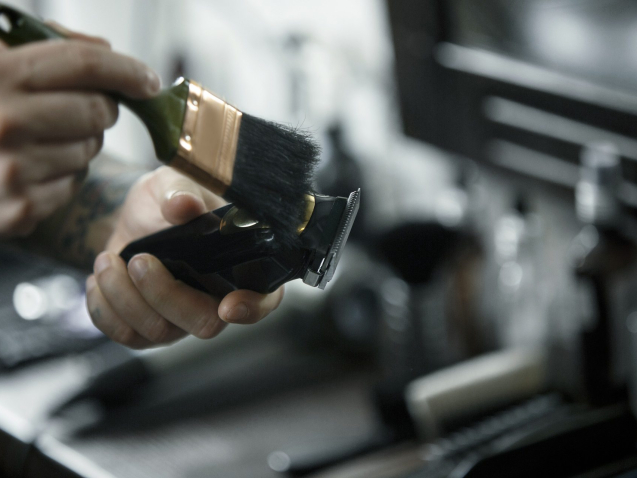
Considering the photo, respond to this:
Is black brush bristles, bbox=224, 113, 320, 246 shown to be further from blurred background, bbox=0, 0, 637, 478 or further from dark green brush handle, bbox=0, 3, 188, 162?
blurred background, bbox=0, 0, 637, 478

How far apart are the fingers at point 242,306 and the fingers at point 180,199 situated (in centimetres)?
5

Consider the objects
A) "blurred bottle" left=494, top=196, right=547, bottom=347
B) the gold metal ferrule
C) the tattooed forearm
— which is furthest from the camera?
"blurred bottle" left=494, top=196, right=547, bottom=347

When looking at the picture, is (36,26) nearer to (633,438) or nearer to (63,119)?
(63,119)

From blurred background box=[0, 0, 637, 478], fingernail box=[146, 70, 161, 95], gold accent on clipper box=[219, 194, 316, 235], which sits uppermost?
fingernail box=[146, 70, 161, 95]

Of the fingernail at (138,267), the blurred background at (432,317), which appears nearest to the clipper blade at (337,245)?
the fingernail at (138,267)

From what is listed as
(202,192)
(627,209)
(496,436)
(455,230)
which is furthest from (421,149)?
(202,192)

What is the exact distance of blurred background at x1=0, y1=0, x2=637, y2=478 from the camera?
538mm

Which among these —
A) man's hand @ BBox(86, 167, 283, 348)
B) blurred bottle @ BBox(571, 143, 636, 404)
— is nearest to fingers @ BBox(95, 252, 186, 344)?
man's hand @ BBox(86, 167, 283, 348)

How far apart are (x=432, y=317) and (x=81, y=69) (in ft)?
1.75

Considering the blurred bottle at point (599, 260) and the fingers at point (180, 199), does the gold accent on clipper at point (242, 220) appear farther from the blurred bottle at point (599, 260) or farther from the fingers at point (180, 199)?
the blurred bottle at point (599, 260)

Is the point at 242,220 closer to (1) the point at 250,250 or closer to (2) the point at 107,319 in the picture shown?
(1) the point at 250,250

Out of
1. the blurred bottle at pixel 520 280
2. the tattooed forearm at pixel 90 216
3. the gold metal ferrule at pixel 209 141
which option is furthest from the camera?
the blurred bottle at pixel 520 280

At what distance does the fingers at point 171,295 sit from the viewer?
0.32 meters

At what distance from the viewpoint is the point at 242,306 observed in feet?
0.98
